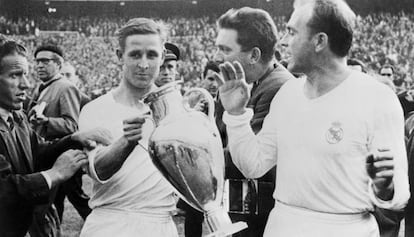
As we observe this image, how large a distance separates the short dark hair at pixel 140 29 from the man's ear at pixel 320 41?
49 cm

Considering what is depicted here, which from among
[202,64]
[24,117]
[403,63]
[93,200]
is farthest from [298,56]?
[24,117]

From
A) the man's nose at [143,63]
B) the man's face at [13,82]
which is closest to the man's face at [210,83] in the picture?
the man's nose at [143,63]

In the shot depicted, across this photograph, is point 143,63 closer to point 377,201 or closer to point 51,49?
point 51,49

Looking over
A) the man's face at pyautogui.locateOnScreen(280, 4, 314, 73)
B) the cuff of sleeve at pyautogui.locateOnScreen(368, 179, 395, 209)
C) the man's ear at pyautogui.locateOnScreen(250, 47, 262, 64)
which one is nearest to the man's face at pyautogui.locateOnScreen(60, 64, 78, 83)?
the man's ear at pyautogui.locateOnScreen(250, 47, 262, 64)

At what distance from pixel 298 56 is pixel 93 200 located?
733mm

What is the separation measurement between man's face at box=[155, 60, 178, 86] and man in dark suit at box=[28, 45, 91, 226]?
0.28 meters

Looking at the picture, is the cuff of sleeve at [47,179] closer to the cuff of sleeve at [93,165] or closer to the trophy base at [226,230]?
the cuff of sleeve at [93,165]

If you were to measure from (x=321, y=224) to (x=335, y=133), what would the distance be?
9.0 inches

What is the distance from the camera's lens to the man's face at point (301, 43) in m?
1.38

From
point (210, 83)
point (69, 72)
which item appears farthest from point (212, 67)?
point (69, 72)

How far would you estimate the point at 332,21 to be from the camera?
1364mm

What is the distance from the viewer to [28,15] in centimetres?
178

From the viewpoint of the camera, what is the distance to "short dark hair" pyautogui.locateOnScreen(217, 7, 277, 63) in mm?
1593

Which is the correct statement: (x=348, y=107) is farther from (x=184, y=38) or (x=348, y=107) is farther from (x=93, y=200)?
(x=93, y=200)
